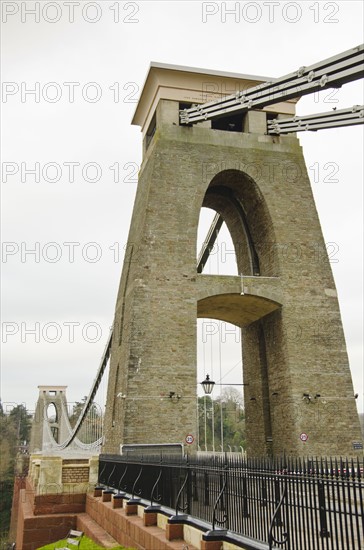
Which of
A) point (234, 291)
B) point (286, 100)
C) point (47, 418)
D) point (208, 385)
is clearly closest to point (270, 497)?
point (208, 385)

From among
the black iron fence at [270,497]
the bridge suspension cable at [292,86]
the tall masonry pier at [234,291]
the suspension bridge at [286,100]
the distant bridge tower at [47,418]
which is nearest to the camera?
the black iron fence at [270,497]

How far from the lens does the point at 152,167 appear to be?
21000mm

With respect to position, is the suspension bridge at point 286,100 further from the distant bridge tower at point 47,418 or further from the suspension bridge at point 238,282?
the distant bridge tower at point 47,418

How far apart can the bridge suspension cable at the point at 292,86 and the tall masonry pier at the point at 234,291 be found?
3.80 ft

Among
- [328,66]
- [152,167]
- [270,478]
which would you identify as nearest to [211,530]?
[270,478]

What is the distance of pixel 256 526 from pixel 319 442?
12380 mm

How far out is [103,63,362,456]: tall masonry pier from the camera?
60.2 ft

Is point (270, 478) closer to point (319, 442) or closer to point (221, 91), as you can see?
point (319, 442)

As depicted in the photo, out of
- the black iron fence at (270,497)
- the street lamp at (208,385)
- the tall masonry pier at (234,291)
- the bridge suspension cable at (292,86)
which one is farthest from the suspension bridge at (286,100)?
the black iron fence at (270,497)

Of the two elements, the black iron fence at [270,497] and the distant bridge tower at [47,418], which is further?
the distant bridge tower at [47,418]

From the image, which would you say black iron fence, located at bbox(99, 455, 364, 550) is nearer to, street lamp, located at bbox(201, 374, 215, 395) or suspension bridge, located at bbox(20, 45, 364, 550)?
suspension bridge, located at bbox(20, 45, 364, 550)

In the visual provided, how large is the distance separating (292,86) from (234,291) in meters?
6.85

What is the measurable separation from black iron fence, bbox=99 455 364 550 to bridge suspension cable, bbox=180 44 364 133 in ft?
37.5

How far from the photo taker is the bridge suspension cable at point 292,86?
1566 centimetres
